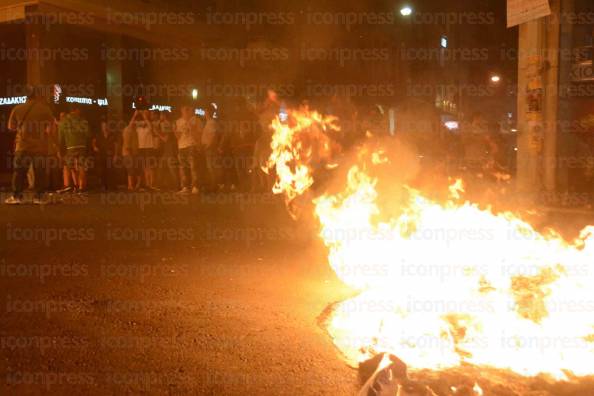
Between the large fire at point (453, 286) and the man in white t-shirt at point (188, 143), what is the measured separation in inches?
302

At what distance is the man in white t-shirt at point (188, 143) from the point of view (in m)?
13.6

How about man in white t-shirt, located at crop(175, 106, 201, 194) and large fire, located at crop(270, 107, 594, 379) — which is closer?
large fire, located at crop(270, 107, 594, 379)

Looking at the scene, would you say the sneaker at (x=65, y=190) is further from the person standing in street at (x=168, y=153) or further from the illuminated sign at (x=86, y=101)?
the illuminated sign at (x=86, y=101)

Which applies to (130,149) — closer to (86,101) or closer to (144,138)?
(144,138)

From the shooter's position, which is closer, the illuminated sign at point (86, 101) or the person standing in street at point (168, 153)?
the person standing in street at point (168, 153)

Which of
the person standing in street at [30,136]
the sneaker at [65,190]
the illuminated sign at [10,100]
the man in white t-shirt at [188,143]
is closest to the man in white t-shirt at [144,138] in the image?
the man in white t-shirt at [188,143]

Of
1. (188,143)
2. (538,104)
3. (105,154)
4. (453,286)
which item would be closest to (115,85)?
(105,154)

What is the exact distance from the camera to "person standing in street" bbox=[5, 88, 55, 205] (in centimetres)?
1108

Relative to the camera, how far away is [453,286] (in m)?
4.99

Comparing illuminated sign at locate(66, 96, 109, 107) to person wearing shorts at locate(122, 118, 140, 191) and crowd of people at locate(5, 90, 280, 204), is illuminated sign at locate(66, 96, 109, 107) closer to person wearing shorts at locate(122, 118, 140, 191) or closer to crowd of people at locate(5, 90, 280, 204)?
crowd of people at locate(5, 90, 280, 204)

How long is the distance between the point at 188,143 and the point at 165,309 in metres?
9.00

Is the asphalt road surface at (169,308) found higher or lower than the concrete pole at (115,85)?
lower

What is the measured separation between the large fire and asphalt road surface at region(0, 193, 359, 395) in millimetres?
391

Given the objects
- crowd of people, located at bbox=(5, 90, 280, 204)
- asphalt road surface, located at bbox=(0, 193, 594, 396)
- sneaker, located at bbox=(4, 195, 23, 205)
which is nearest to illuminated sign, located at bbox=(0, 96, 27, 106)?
crowd of people, located at bbox=(5, 90, 280, 204)
